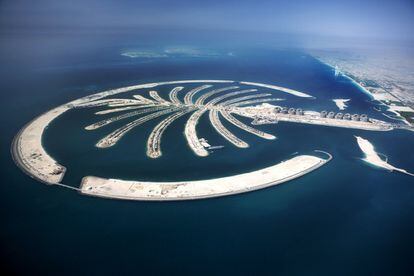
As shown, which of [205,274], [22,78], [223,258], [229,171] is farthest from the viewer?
[22,78]

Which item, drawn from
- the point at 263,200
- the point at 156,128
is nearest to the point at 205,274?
the point at 263,200

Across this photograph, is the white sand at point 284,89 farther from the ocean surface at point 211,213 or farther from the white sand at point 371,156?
the white sand at point 371,156

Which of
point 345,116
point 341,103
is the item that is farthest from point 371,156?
point 341,103

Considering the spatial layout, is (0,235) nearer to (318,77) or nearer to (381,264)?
(381,264)

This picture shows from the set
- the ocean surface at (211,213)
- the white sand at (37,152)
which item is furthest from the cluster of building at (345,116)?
the white sand at (37,152)

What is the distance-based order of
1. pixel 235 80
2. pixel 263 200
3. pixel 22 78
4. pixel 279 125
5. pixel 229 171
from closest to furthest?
pixel 263 200, pixel 229 171, pixel 279 125, pixel 22 78, pixel 235 80

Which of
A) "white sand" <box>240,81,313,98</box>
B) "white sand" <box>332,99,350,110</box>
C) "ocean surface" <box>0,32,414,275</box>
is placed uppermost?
"white sand" <box>240,81,313,98</box>

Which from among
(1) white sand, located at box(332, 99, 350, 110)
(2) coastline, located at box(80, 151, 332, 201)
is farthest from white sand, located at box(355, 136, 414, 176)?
(1) white sand, located at box(332, 99, 350, 110)

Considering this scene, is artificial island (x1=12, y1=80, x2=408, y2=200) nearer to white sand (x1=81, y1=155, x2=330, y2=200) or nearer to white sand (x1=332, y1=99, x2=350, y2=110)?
white sand (x1=81, y1=155, x2=330, y2=200)
